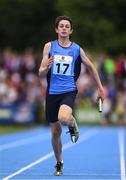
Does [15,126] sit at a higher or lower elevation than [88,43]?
lower

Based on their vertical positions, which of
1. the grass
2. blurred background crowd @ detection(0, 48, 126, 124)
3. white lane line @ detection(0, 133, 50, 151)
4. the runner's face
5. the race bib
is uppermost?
the runner's face

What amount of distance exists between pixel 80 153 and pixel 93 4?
26.2m

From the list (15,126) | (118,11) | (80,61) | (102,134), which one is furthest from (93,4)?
(80,61)

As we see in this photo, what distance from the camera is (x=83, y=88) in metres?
32.4

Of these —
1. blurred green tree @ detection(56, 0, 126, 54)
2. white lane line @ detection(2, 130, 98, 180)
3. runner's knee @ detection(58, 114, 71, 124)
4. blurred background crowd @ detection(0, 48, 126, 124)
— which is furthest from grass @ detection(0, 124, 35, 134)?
runner's knee @ detection(58, 114, 71, 124)

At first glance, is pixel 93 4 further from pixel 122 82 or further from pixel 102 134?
pixel 102 134

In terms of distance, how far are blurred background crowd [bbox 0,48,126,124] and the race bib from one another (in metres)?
18.7

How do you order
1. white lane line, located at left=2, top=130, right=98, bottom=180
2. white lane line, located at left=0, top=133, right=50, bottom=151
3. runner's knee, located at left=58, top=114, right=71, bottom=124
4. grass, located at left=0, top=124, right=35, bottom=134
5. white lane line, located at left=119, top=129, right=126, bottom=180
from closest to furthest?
runner's knee, located at left=58, top=114, right=71, bottom=124 < white lane line, located at left=119, top=129, right=126, bottom=180 < white lane line, located at left=2, top=130, right=98, bottom=180 < white lane line, located at left=0, top=133, right=50, bottom=151 < grass, located at left=0, top=124, right=35, bottom=134

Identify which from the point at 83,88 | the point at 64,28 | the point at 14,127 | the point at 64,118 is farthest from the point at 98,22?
the point at 64,118

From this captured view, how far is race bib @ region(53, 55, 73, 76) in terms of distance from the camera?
1302 centimetres

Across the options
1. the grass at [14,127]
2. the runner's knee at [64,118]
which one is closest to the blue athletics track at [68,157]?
the runner's knee at [64,118]

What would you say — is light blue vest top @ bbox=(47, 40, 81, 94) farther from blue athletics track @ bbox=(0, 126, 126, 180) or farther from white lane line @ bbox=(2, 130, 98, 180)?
white lane line @ bbox=(2, 130, 98, 180)

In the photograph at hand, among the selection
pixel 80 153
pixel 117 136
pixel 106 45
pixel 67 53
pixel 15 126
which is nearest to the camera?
pixel 67 53

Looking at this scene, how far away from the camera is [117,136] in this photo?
2573 cm
